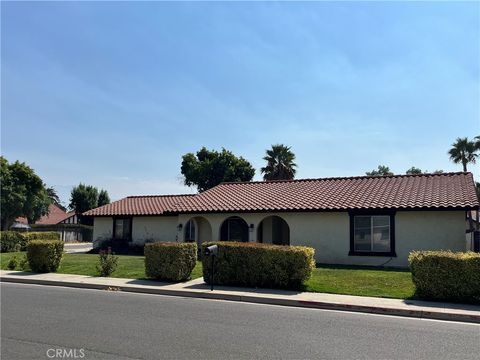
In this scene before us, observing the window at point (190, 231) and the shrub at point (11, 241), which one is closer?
the window at point (190, 231)

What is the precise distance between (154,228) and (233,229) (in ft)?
22.1

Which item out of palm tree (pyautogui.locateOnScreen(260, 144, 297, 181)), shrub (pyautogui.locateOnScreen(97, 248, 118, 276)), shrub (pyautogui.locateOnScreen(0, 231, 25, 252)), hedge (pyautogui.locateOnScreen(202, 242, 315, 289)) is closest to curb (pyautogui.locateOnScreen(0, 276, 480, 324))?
hedge (pyautogui.locateOnScreen(202, 242, 315, 289))

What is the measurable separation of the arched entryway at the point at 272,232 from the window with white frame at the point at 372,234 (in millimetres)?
4771

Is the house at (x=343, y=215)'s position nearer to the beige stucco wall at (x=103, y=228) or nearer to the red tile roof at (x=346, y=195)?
the red tile roof at (x=346, y=195)

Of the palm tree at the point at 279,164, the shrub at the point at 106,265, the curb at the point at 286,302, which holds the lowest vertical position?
the curb at the point at 286,302

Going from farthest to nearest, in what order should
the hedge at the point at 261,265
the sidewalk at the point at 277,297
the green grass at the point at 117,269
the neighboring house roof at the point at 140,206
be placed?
the neighboring house roof at the point at 140,206, the green grass at the point at 117,269, the hedge at the point at 261,265, the sidewalk at the point at 277,297

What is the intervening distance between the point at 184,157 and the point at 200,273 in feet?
134

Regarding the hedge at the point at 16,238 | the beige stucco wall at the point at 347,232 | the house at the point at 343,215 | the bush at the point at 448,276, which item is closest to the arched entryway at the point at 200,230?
the house at the point at 343,215

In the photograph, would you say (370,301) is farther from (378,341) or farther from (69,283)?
(69,283)

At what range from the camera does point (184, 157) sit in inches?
2196

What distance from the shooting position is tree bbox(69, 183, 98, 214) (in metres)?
63.9

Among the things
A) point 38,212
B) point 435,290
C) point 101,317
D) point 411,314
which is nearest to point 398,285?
point 435,290

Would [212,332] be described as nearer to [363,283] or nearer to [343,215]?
[363,283]

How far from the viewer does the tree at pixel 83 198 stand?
210 feet
